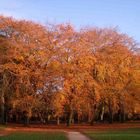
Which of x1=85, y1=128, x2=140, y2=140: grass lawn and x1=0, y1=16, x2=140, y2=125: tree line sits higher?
x1=0, y1=16, x2=140, y2=125: tree line

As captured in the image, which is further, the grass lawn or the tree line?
the tree line

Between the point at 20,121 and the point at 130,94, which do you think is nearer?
the point at 130,94

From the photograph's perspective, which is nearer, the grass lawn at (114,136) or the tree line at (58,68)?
the grass lawn at (114,136)

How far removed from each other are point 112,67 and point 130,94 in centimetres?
686

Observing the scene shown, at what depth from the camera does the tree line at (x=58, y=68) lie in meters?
57.8

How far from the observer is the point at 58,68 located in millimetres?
57469

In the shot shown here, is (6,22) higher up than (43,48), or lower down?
higher up

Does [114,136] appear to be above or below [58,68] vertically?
below

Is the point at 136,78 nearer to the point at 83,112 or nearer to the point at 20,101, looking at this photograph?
the point at 83,112

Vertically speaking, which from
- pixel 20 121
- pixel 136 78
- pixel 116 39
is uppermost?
pixel 116 39

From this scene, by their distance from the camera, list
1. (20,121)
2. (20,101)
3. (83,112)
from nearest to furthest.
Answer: (20,101) → (83,112) → (20,121)

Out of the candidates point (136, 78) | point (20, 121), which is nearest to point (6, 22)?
point (136, 78)

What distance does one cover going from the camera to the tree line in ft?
190

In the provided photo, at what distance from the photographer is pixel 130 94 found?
213 feet
